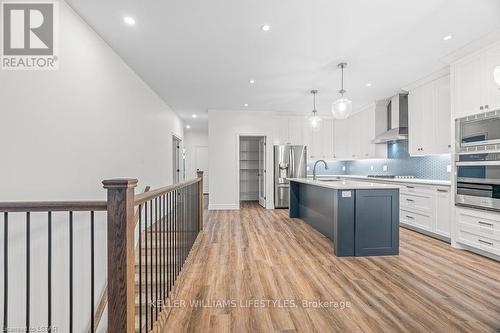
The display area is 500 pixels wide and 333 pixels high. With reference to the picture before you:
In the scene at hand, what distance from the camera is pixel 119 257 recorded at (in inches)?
48.1

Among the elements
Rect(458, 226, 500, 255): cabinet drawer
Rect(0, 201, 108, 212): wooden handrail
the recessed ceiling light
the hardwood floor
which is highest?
the recessed ceiling light

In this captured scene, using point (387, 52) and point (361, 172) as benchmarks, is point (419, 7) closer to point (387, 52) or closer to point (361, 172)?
point (387, 52)

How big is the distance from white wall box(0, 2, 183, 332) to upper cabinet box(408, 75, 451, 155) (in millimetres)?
5213

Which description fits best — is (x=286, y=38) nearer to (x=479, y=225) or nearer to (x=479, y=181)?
(x=479, y=181)

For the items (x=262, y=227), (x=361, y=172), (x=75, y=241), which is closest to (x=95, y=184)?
(x=75, y=241)

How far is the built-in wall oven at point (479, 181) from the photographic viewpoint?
2842 millimetres

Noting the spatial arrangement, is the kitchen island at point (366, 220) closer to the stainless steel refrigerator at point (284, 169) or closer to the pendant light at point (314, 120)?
the pendant light at point (314, 120)

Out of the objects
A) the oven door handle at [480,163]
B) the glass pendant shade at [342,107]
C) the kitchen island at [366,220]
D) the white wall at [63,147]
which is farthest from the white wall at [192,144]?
the oven door handle at [480,163]

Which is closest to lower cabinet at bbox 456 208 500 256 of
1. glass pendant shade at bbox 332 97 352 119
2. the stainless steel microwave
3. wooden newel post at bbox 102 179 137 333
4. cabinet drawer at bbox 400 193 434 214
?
cabinet drawer at bbox 400 193 434 214

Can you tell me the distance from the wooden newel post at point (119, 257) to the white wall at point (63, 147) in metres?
1.20

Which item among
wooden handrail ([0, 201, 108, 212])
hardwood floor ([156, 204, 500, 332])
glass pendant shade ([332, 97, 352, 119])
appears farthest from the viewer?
glass pendant shade ([332, 97, 352, 119])

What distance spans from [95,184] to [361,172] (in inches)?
267

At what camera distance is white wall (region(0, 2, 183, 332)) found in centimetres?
181

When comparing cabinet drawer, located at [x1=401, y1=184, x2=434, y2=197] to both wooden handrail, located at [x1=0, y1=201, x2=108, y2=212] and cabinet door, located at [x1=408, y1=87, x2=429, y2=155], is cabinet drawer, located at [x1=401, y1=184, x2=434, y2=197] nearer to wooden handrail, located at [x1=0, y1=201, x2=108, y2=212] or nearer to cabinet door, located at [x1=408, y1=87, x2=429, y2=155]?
cabinet door, located at [x1=408, y1=87, x2=429, y2=155]
